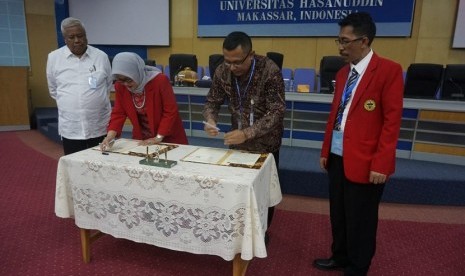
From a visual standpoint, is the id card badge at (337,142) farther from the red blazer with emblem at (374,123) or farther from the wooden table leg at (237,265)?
the wooden table leg at (237,265)

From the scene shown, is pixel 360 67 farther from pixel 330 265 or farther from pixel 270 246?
pixel 270 246

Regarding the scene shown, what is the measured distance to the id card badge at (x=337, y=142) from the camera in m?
1.69

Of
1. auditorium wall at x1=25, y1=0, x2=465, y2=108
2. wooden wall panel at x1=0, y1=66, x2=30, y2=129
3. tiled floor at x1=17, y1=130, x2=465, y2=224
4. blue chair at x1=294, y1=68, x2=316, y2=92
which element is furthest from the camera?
wooden wall panel at x1=0, y1=66, x2=30, y2=129

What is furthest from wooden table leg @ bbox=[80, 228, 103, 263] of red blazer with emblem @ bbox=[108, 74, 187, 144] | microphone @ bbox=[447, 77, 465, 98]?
microphone @ bbox=[447, 77, 465, 98]

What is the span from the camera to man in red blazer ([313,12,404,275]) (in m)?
1.47

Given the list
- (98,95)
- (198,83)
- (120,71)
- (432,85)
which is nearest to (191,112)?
(198,83)

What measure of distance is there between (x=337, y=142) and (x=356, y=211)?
1.21 feet

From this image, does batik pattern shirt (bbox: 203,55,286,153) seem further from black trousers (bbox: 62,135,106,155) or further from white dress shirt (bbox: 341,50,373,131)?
black trousers (bbox: 62,135,106,155)

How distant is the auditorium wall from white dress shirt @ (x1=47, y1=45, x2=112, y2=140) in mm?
4159

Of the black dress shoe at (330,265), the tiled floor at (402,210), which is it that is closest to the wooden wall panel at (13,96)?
the tiled floor at (402,210)

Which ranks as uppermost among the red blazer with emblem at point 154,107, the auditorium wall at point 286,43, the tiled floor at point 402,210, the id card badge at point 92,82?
the auditorium wall at point 286,43

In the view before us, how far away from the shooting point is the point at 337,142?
5.63ft

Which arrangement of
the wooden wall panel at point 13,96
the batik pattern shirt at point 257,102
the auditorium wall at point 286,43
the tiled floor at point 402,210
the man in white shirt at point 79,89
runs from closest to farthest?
1. the batik pattern shirt at point 257,102
2. the man in white shirt at point 79,89
3. the tiled floor at point 402,210
4. the auditorium wall at point 286,43
5. the wooden wall panel at point 13,96

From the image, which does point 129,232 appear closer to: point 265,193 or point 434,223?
point 265,193
